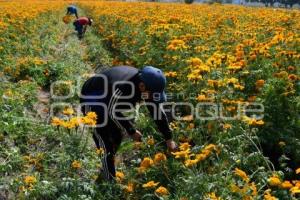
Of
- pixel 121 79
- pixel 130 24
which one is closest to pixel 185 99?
pixel 121 79

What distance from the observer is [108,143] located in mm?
4906

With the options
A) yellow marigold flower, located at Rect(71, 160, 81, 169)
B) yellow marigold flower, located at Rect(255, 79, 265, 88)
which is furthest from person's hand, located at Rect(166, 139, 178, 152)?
yellow marigold flower, located at Rect(255, 79, 265, 88)

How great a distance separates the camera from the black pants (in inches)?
189

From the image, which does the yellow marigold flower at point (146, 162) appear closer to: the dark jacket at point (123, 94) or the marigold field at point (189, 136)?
the marigold field at point (189, 136)

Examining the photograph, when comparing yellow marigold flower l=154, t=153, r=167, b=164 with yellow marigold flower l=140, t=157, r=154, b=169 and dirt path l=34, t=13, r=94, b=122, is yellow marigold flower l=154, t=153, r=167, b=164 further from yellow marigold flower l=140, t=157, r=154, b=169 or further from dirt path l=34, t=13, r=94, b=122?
dirt path l=34, t=13, r=94, b=122

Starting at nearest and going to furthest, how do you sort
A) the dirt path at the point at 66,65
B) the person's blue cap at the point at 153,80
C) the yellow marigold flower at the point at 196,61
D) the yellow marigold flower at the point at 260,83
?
the person's blue cap at the point at 153,80
the yellow marigold flower at the point at 196,61
the yellow marigold flower at the point at 260,83
the dirt path at the point at 66,65

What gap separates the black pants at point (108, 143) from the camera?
4.81 metres

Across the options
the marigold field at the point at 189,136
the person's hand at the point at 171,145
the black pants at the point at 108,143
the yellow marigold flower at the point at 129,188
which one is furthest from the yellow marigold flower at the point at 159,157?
the black pants at the point at 108,143

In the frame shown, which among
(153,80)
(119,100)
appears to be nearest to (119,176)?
(119,100)

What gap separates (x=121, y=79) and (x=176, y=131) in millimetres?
1004

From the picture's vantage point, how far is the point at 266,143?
5.43 m

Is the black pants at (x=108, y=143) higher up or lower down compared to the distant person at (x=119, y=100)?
lower down

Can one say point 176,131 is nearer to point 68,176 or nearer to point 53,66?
point 68,176

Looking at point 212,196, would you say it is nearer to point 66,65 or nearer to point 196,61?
point 196,61
